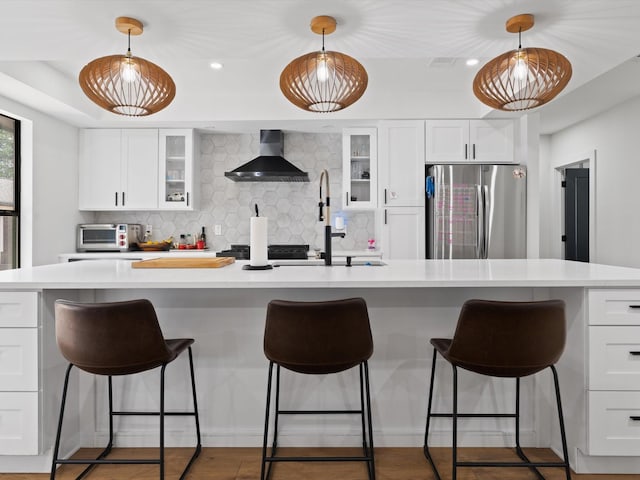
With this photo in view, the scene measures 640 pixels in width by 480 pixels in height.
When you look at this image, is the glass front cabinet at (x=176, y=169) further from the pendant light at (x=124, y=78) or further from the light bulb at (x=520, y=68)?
the light bulb at (x=520, y=68)

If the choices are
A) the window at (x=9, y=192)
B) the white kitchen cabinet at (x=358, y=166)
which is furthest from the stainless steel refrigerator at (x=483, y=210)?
the window at (x=9, y=192)

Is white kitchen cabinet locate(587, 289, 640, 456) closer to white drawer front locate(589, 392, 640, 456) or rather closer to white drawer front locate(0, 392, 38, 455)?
white drawer front locate(589, 392, 640, 456)

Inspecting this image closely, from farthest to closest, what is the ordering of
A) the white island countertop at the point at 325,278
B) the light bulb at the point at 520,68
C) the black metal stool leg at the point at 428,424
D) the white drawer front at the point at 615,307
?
the light bulb at the point at 520,68
the black metal stool leg at the point at 428,424
the white drawer front at the point at 615,307
the white island countertop at the point at 325,278

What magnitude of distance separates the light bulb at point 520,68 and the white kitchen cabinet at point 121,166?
12.2 ft

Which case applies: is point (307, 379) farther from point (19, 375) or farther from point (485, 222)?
point (485, 222)

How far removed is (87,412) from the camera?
84.1 inches

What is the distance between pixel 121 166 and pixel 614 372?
4.64m

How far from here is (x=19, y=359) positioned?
1839 mm

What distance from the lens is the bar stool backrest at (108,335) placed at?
5.19 ft

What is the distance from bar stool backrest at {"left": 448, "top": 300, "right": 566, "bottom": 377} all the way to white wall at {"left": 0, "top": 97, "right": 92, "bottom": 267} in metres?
3.98

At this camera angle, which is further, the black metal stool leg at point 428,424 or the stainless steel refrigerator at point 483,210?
the stainless steel refrigerator at point 483,210

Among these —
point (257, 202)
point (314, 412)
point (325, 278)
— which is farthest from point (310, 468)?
point (257, 202)

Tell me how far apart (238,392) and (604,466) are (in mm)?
1772

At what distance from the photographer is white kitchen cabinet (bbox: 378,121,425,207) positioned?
4.31m
